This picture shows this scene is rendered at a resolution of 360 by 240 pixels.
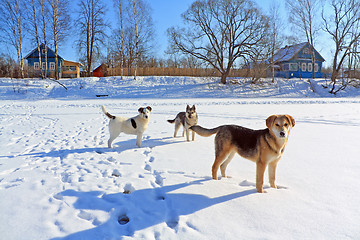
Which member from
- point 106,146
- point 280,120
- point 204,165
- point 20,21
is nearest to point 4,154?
point 106,146

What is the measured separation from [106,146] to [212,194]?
393cm

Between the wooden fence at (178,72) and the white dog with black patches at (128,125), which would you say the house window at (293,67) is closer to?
the wooden fence at (178,72)

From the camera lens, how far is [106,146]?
6297 mm

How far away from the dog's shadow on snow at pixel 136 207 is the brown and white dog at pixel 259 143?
19.5 inches

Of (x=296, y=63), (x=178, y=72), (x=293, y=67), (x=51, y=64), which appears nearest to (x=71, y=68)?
(x=51, y=64)

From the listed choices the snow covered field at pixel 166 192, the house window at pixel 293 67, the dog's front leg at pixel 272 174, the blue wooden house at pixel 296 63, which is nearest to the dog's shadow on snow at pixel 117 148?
the snow covered field at pixel 166 192

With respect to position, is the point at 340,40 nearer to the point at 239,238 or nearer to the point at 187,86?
the point at 187,86

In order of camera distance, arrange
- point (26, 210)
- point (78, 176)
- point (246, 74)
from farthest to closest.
Result: point (246, 74), point (78, 176), point (26, 210)

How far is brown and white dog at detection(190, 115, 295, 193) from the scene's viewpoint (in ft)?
10.7

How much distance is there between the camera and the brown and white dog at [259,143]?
3.26 m

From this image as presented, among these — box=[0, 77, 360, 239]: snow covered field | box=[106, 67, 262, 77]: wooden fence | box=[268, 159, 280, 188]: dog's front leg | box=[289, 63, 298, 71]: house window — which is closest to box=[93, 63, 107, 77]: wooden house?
box=[106, 67, 262, 77]: wooden fence

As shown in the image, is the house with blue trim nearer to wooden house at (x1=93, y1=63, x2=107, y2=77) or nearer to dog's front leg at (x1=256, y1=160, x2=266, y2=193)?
wooden house at (x1=93, y1=63, x2=107, y2=77)

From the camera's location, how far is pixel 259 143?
345 cm

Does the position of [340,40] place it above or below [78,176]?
above
